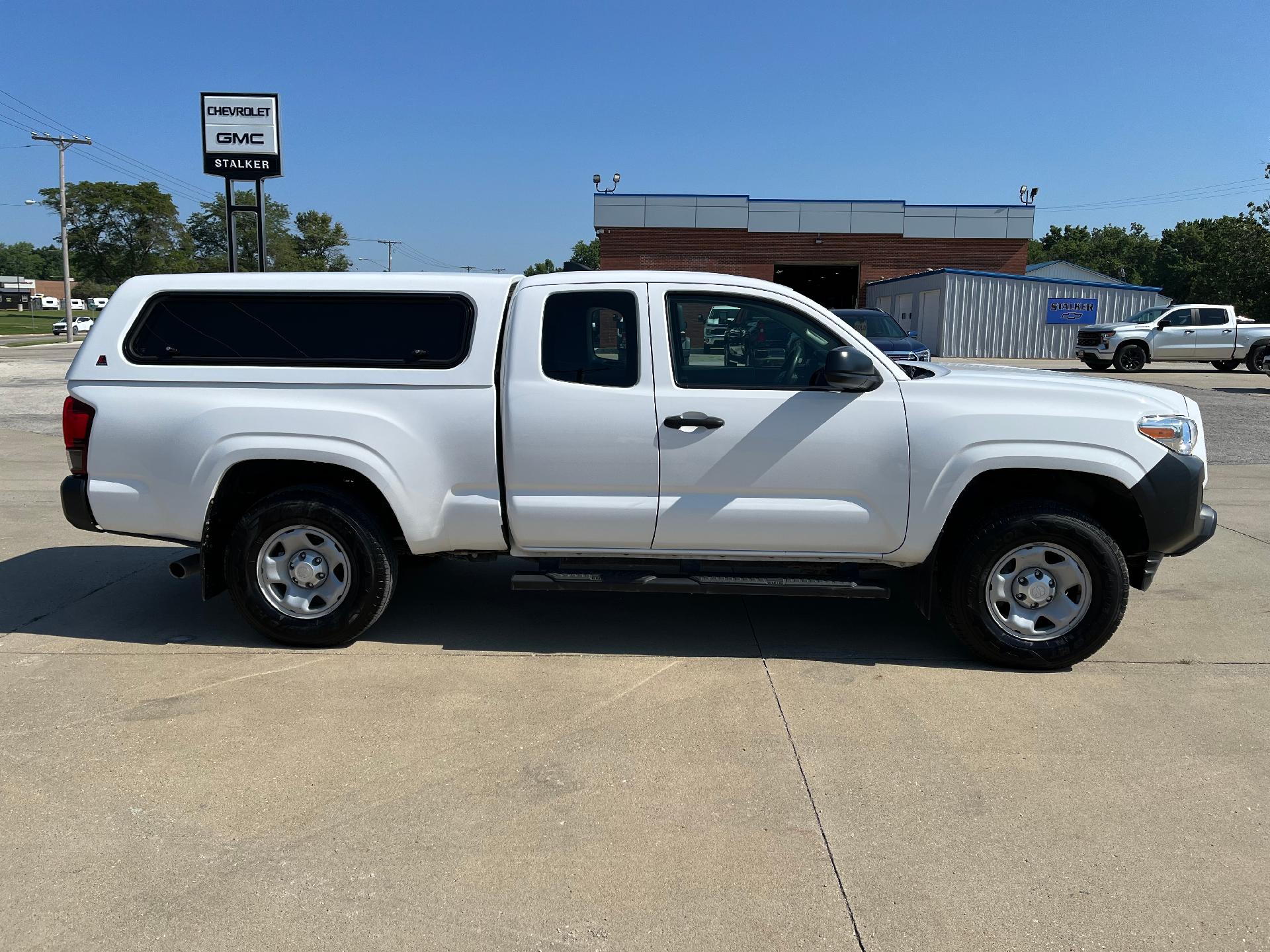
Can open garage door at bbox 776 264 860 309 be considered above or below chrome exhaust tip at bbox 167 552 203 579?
above

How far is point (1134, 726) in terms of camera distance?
4.16m

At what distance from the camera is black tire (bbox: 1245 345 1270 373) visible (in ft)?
83.5

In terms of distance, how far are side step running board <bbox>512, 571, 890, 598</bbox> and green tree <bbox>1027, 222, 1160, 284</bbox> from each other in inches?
4054

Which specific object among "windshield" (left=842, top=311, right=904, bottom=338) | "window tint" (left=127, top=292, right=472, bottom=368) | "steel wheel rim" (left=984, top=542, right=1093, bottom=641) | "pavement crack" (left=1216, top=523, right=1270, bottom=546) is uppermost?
"windshield" (left=842, top=311, right=904, bottom=338)

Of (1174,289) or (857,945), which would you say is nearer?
(857,945)

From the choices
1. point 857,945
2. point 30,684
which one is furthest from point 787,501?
point 30,684

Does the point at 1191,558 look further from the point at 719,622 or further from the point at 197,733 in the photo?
the point at 197,733

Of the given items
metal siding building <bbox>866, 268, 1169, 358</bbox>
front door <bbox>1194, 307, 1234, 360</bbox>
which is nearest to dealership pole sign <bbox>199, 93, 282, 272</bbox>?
front door <bbox>1194, 307, 1234, 360</bbox>

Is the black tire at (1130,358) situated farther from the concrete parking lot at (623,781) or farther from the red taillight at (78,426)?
the red taillight at (78,426)

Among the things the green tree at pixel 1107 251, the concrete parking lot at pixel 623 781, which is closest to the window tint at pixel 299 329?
the concrete parking lot at pixel 623 781

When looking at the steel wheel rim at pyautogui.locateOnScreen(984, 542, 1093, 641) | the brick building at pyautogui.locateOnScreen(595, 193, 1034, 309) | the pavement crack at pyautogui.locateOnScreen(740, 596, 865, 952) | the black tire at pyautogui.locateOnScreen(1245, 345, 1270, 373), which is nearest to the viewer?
the pavement crack at pyautogui.locateOnScreen(740, 596, 865, 952)

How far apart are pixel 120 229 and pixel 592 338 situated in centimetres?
8179

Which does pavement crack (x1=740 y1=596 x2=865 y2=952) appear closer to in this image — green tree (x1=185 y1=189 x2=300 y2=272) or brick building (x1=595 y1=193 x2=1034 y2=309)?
brick building (x1=595 y1=193 x2=1034 y2=309)

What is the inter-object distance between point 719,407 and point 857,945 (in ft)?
8.55
